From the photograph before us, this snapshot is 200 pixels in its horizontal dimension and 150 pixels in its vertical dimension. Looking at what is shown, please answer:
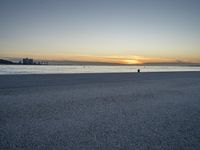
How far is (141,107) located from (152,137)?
322 centimetres

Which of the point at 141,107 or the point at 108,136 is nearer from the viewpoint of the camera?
the point at 108,136

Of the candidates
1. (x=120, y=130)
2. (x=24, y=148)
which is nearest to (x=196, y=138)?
(x=120, y=130)

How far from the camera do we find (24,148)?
3.66 meters

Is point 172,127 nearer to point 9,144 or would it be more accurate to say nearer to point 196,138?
point 196,138

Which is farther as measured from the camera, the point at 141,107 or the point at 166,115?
the point at 141,107

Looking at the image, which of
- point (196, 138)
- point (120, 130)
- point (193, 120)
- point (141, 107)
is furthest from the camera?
point (141, 107)

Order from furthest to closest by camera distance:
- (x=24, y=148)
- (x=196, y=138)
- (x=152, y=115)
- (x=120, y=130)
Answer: (x=152, y=115), (x=120, y=130), (x=196, y=138), (x=24, y=148)

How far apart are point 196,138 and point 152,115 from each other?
204 centimetres

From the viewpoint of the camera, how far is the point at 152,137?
4.33 meters

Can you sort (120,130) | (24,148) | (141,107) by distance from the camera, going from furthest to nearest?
(141,107) < (120,130) < (24,148)

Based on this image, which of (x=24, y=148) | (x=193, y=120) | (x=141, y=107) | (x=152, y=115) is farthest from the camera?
(x=141, y=107)

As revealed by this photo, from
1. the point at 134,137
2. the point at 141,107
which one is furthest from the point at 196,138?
the point at 141,107

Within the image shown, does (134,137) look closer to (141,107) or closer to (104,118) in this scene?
(104,118)

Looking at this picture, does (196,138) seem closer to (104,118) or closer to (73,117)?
(104,118)
